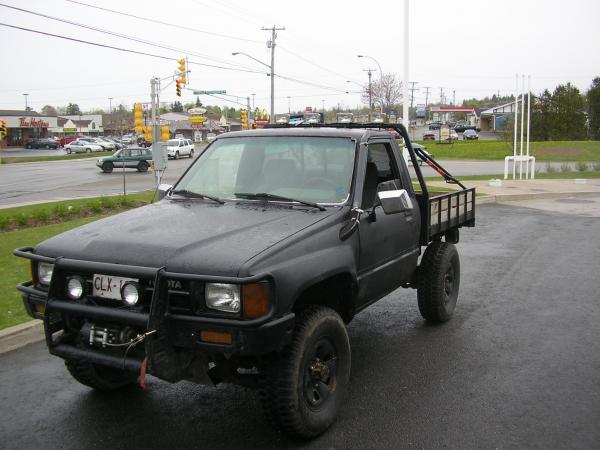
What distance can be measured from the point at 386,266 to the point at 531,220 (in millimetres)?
10674

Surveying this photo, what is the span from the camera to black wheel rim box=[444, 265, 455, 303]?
21.6 ft

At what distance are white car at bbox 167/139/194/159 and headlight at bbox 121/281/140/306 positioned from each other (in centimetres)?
4869

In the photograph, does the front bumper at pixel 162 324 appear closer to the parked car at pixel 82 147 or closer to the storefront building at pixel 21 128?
the parked car at pixel 82 147

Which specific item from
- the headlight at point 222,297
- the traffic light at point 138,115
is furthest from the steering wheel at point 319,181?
the traffic light at point 138,115

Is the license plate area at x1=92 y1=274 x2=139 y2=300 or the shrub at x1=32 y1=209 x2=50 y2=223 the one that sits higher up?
the license plate area at x1=92 y1=274 x2=139 y2=300

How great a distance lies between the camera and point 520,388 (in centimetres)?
481

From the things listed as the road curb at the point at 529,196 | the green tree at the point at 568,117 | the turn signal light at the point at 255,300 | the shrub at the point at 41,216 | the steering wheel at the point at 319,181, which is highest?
the green tree at the point at 568,117

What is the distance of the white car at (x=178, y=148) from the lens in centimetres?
5147

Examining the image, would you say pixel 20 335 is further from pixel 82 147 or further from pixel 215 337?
pixel 82 147

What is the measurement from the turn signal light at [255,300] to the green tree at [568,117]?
6251cm

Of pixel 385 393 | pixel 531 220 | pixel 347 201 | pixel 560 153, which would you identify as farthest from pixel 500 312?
pixel 560 153

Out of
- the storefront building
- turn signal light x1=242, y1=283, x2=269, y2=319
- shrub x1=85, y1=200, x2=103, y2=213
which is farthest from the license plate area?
the storefront building

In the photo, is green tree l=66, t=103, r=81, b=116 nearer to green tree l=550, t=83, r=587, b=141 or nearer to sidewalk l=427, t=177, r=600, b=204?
green tree l=550, t=83, r=587, b=141

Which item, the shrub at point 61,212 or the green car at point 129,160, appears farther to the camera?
the green car at point 129,160
